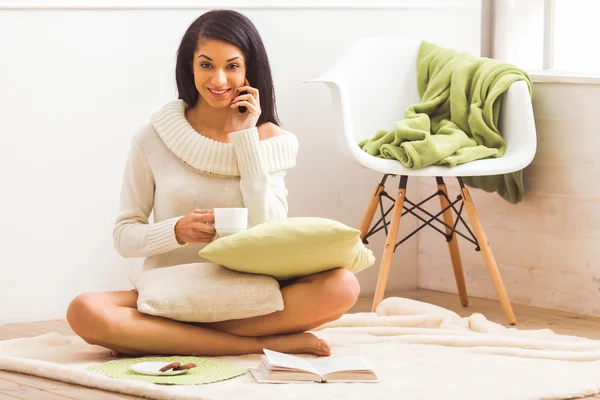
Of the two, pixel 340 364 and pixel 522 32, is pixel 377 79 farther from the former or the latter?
pixel 340 364

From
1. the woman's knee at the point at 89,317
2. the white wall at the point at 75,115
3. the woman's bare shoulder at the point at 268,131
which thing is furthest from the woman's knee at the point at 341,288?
the white wall at the point at 75,115

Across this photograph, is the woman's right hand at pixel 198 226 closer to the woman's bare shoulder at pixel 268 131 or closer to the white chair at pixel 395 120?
the woman's bare shoulder at pixel 268 131

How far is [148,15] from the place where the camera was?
3348 millimetres

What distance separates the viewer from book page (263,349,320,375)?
2320 mm

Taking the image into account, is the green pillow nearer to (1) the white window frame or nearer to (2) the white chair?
(2) the white chair

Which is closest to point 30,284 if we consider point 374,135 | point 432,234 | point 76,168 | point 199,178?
point 76,168

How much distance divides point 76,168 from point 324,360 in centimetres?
115

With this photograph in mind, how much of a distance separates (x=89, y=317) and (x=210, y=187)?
0.41 m

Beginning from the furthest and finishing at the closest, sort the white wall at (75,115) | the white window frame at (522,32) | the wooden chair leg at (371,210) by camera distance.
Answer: the white window frame at (522,32), the wooden chair leg at (371,210), the white wall at (75,115)

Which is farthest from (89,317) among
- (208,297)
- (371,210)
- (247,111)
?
(371,210)

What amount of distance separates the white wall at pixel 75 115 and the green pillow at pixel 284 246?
867 millimetres

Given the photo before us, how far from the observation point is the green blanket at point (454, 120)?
3.25 metres

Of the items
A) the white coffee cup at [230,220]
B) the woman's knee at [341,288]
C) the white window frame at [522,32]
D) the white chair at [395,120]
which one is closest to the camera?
the white coffee cup at [230,220]

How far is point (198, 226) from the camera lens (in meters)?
2.50
